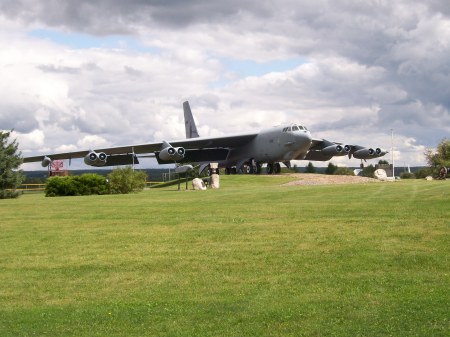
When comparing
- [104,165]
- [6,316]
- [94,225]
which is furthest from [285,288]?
[104,165]

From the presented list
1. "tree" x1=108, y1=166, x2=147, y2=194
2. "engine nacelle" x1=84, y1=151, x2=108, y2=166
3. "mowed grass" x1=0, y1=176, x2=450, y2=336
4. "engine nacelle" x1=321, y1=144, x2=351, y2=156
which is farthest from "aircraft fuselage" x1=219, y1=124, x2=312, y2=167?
"mowed grass" x1=0, y1=176, x2=450, y2=336

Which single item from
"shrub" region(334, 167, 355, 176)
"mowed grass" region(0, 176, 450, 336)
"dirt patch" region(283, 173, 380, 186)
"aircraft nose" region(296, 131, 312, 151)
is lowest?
"mowed grass" region(0, 176, 450, 336)

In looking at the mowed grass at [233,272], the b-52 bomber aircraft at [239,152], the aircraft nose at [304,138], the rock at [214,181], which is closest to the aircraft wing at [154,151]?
the b-52 bomber aircraft at [239,152]

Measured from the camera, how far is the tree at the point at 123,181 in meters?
37.9

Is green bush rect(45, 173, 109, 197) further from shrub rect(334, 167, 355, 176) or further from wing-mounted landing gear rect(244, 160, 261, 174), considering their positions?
shrub rect(334, 167, 355, 176)

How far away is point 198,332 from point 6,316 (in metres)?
3.21

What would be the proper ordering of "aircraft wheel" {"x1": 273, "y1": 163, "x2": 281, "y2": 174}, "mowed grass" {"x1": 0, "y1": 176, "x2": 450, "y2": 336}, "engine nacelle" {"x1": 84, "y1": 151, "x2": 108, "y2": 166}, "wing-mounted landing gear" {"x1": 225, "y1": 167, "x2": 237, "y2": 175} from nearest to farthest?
"mowed grass" {"x1": 0, "y1": 176, "x2": 450, "y2": 336} → "engine nacelle" {"x1": 84, "y1": 151, "x2": 108, "y2": 166} → "aircraft wheel" {"x1": 273, "y1": 163, "x2": 281, "y2": 174} → "wing-mounted landing gear" {"x1": 225, "y1": 167, "x2": 237, "y2": 175}

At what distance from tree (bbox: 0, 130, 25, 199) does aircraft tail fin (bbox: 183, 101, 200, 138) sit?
31.1m

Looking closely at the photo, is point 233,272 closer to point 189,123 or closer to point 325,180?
point 325,180

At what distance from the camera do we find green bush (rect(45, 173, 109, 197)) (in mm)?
37156

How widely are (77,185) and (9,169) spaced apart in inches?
150

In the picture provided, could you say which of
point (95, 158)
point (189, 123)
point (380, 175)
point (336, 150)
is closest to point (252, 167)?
point (336, 150)

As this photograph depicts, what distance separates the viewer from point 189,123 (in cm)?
6862

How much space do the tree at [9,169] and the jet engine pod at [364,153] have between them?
3146cm
